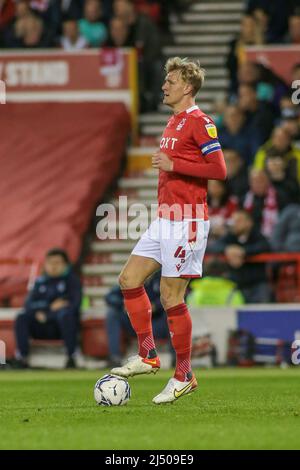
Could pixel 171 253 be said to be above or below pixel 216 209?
above

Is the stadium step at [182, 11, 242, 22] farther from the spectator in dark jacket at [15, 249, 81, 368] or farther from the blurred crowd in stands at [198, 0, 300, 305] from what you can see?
the spectator in dark jacket at [15, 249, 81, 368]

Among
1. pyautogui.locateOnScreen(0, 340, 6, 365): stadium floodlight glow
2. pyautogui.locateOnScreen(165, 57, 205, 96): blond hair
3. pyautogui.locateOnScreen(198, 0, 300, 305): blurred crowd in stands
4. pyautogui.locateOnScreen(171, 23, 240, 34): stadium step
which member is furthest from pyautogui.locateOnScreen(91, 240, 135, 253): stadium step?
pyautogui.locateOnScreen(165, 57, 205, 96): blond hair

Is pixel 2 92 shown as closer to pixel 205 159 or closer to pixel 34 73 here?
pixel 34 73

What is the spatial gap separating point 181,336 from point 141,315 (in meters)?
0.35

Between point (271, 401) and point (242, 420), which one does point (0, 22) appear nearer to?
point (271, 401)

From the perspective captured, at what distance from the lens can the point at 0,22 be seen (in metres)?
23.2

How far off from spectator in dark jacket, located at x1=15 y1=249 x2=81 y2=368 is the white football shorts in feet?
23.3

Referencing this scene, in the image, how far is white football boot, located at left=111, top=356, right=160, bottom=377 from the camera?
33.7ft

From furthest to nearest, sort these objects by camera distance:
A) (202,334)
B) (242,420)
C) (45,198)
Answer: (45,198) < (202,334) < (242,420)

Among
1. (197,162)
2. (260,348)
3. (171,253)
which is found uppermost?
(197,162)

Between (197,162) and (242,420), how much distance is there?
2.08 m

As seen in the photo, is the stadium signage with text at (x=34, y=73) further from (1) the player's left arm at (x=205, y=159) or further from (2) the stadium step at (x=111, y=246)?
(1) the player's left arm at (x=205, y=159)

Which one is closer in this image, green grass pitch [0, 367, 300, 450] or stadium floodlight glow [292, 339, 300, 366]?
green grass pitch [0, 367, 300, 450]

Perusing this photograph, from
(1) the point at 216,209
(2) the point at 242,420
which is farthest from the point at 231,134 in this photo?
(2) the point at 242,420
